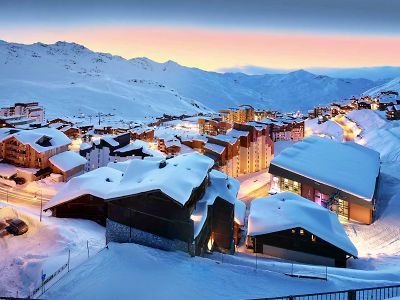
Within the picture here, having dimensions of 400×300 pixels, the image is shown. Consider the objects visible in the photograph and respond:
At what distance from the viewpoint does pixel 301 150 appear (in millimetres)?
40531

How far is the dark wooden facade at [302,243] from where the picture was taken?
23078 mm

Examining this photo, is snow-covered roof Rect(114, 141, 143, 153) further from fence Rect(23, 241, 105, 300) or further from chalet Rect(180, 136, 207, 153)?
fence Rect(23, 241, 105, 300)

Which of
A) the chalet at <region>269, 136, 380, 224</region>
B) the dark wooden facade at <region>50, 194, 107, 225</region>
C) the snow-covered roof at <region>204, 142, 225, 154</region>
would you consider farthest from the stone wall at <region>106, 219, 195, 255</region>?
the snow-covered roof at <region>204, 142, 225, 154</region>

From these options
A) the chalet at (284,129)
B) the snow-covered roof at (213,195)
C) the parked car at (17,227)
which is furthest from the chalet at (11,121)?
the snow-covered roof at (213,195)

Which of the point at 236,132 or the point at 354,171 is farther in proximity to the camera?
the point at 236,132

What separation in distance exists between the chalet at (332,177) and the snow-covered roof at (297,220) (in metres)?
5.97

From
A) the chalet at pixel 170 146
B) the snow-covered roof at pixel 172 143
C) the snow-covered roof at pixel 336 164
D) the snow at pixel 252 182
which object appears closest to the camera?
the snow-covered roof at pixel 336 164

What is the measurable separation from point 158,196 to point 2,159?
3126cm

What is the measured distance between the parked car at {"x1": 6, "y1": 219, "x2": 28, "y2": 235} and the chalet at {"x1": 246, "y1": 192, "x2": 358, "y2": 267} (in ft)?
45.0

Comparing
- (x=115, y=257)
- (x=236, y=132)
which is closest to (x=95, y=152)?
(x=236, y=132)

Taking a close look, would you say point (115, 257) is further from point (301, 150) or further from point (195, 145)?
point (195, 145)

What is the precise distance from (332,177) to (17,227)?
84.7ft

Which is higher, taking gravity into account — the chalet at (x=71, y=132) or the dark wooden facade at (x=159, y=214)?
the dark wooden facade at (x=159, y=214)

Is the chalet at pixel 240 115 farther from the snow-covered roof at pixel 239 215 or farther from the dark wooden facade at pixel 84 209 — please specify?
the dark wooden facade at pixel 84 209
